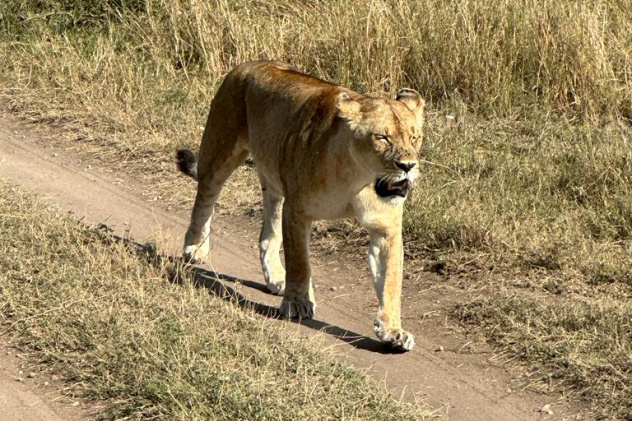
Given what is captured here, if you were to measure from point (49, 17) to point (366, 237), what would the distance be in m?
4.64

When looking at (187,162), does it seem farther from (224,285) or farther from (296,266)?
(296,266)

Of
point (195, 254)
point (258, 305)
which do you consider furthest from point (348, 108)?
point (195, 254)

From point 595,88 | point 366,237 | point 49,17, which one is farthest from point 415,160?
point 49,17

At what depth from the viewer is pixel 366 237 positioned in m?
6.61

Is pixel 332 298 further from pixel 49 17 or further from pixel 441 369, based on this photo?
pixel 49 17

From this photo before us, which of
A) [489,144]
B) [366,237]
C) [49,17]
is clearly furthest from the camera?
[49,17]

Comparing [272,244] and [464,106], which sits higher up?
[464,106]

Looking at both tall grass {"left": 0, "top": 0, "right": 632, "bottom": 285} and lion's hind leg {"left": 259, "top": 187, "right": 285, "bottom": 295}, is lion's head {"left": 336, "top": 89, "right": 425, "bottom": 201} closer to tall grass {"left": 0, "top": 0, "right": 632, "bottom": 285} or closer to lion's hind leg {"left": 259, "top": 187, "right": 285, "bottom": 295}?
lion's hind leg {"left": 259, "top": 187, "right": 285, "bottom": 295}

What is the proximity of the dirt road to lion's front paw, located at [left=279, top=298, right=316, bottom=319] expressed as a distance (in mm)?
54

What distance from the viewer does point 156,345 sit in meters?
4.71

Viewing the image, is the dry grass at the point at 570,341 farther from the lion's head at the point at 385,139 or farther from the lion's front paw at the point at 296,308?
the lion's head at the point at 385,139

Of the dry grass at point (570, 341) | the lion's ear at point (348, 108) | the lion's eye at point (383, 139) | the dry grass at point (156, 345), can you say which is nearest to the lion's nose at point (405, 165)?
the lion's eye at point (383, 139)

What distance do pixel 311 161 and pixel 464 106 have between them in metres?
2.99

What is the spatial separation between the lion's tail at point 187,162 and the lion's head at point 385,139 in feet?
5.45
